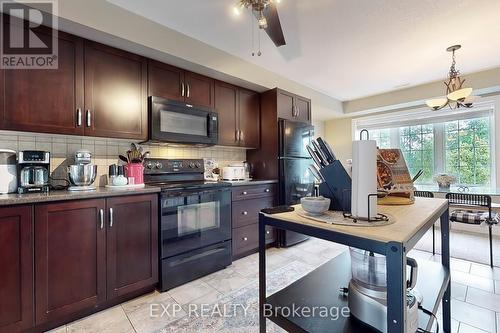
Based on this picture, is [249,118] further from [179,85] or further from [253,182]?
[179,85]

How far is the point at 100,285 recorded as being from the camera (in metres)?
1.73

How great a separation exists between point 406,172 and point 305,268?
1.53 m

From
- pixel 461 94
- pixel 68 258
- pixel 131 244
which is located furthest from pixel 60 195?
pixel 461 94

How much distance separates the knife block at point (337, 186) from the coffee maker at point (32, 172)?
2067mm

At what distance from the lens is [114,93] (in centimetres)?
209

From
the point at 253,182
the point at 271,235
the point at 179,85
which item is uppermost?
the point at 179,85

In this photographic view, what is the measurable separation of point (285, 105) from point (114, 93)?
2.15 meters

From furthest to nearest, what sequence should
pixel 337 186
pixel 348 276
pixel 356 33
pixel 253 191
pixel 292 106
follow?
pixel 292 106 < pixel 253 191 < pixel 356 33 < pixel 348 276 < pixel 337 186

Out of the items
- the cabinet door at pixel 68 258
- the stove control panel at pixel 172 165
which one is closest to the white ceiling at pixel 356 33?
the stove control panel at pixel 172 165

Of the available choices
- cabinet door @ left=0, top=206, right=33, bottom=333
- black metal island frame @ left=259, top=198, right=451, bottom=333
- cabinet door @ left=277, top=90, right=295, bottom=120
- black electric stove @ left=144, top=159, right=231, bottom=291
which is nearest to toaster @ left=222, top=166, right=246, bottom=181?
black electric stove @ left=144, top=159, right=231, bottom=291

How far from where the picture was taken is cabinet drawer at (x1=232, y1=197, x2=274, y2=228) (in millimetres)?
2711

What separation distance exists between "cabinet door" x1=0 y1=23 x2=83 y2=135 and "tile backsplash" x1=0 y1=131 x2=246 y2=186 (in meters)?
0.20

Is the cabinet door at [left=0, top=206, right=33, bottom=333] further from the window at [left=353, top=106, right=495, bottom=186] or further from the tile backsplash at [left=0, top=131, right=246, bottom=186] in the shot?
the window at [left=353, top=106, right=495, bottom=186]

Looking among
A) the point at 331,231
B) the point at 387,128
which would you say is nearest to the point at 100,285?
the point at 331,231
